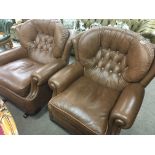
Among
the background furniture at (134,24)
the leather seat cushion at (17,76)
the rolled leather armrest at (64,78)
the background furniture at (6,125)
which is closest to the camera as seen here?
the background furniture at (6,125)

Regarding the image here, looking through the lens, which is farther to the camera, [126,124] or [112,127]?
[112,127]

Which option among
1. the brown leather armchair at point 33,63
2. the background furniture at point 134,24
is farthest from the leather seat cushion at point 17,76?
the background furniture at point 134,24

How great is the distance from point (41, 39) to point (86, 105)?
46.4 inches

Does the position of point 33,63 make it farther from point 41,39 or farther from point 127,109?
point 127,109

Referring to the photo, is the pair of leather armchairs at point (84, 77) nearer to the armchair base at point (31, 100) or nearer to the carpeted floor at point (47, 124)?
the armchair base at point (31, 100)

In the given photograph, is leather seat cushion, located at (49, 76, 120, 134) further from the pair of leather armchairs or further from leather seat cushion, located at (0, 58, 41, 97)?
leather seat cushion, located at (0, 58, 41, 97)

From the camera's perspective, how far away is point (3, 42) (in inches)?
101

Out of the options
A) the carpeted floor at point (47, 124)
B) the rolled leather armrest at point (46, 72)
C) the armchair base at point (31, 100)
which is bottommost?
the carpeted floor at point (47, 124)

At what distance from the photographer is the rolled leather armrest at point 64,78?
1433mm

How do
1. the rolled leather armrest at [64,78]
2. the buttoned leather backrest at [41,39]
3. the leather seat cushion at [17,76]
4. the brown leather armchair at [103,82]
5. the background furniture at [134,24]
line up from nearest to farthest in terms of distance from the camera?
1. the brown leather armchair at [103,82]
2. the rolled leather armrest at [64,78]
3. the leather seat cushion at [17,76]
4. the buttoned leather backrest at [41,39]
5. the background furniture at [134,24]
